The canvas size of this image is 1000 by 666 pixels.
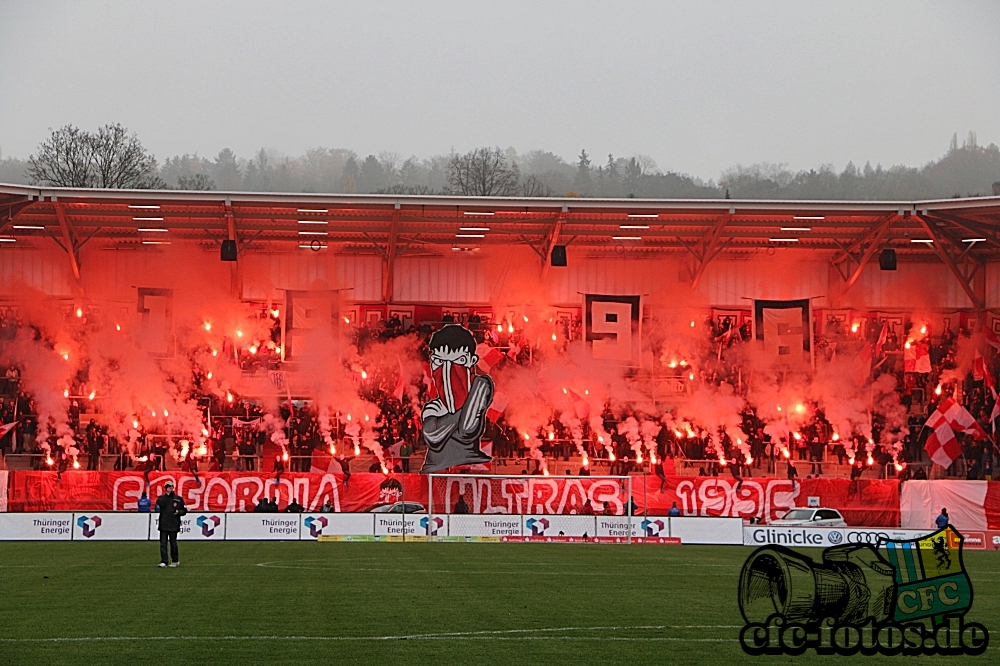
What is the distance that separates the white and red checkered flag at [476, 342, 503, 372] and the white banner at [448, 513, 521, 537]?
42.0 ft

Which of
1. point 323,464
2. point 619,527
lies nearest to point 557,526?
point 619,527

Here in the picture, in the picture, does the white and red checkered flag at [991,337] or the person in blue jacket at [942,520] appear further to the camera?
the white and red checkered flag at [991,337]

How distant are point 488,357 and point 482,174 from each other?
27781 mm

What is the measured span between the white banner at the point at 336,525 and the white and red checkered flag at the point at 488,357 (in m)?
14.0

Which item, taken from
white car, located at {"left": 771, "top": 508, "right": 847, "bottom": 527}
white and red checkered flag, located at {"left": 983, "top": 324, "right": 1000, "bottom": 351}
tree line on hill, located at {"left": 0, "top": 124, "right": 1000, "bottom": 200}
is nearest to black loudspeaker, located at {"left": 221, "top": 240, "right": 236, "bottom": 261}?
tree line on hill, located at {"left": 0, "top": 124, "right": 1000, "bottom": 200}

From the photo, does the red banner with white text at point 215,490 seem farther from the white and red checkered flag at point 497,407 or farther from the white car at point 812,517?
the white car at point 812,517

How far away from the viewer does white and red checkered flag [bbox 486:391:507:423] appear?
154ft

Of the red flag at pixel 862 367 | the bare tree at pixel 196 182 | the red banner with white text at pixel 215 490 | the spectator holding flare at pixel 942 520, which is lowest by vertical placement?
the spectator holding flare at pixel 942 520

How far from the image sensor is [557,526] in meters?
35.3

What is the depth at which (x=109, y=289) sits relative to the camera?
4844 cm

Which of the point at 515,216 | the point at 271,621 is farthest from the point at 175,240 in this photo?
the point at 271,621

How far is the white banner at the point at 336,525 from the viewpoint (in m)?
34.3

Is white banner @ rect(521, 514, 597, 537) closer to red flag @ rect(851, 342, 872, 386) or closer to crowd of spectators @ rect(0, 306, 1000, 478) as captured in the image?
crowd of spectators @ rect(0, 306, 1000, 478)

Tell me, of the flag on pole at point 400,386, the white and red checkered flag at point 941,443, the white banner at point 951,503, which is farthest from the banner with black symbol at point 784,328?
the flag on pole at point 400,386
